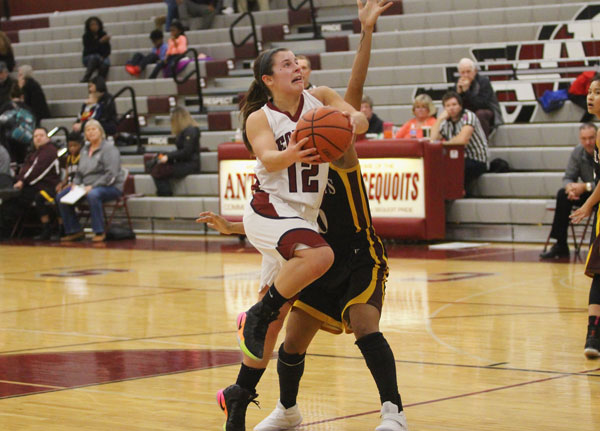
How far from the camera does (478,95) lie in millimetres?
12281

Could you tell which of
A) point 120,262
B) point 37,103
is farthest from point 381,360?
point 37,103

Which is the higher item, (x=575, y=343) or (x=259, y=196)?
(x=259, y=196)

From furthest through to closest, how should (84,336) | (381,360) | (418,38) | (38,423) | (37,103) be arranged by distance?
(37,103), (418,38), (84,336), (38,423), (381,360)

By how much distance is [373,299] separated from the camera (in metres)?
4.00

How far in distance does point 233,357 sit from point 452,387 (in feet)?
4.42

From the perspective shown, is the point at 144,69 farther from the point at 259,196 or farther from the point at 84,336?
the point at 259,196

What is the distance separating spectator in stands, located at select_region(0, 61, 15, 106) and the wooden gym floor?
7381 millimetres

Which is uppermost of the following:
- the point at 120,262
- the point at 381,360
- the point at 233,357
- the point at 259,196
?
the point at 259,196

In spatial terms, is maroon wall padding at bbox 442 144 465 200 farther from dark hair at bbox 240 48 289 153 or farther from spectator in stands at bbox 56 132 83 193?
dark hair at bbox 240 48 289 153

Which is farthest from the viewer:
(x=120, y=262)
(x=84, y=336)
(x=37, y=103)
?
(x=37, y=103)

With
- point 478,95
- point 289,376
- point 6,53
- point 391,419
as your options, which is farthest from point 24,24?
point 391,419

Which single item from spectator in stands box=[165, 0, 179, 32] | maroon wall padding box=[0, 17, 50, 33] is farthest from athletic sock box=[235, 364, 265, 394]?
maroon wall padding box=[0, 17, 50, 33]

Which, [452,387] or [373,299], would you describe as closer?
[373,299]

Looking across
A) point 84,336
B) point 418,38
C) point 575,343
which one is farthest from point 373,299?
point 418,38
